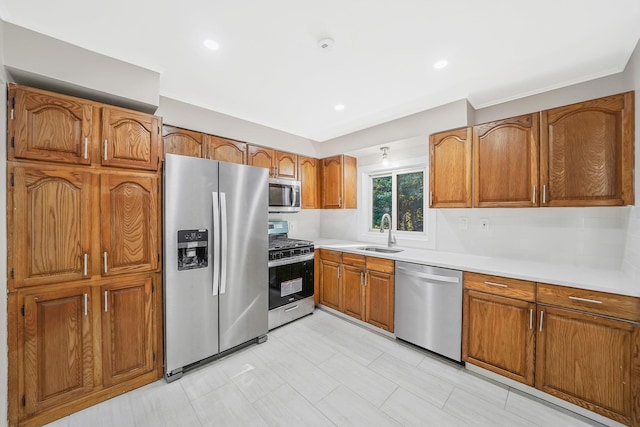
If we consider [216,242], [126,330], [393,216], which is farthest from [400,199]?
[126,330]

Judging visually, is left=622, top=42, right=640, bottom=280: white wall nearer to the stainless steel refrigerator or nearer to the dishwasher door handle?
the dishwasher door handle

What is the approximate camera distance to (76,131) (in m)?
1.66

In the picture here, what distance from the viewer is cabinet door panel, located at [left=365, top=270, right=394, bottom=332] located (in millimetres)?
2600

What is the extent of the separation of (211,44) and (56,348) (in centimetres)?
228

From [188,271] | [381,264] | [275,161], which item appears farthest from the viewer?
[275,161]

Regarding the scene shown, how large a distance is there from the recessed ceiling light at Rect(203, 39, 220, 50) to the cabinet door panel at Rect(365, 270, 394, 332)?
2491 mm

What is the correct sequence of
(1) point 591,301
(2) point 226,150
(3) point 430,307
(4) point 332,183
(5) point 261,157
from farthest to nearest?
(4) point 332,183
(5) point 261,157
(2) point 226,150
(3) point 430,307
(1) point 591,301

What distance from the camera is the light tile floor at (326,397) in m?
1.61

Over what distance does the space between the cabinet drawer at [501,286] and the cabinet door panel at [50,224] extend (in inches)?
115

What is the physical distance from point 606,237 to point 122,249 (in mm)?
3784

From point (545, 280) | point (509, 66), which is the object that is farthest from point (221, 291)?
point (509, 66)

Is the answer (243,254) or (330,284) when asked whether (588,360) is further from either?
(243,254)

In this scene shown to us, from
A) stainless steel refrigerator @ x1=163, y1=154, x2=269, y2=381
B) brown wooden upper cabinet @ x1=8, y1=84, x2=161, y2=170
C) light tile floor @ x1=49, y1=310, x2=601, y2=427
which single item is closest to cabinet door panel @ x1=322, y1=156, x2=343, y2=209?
stainless steel refrigerator @ x1=163, y1=154, x2=269, y2=381

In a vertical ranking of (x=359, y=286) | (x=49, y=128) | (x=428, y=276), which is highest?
(x=49, y=128)
